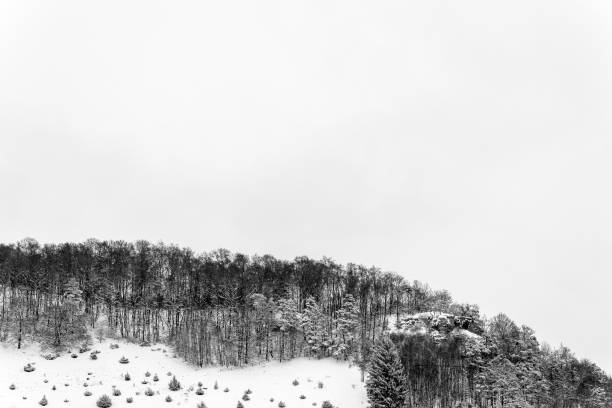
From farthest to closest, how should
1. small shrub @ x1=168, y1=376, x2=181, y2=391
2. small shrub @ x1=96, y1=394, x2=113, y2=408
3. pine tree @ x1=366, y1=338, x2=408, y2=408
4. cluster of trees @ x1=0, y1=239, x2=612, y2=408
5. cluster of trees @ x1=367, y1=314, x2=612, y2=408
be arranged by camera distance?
cluster of trees @ x1=0, y1=239, x2=612, y2=408 → small shrub @ x1=168, y1=376, x2=181, y2=391 → cluster of trees @ x1=367, y1=314, x2=612, y2=408 → pine tree @ x1=366, y1=338, x2=408, y2=408 → small shrub @ x1=96, y1=394, x2=113, y2=408

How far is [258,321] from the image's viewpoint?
189 ft

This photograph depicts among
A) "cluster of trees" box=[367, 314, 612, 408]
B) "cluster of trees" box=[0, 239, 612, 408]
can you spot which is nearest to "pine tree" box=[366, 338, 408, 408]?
"cluster of trees" box=[367, 314, 612, 408]

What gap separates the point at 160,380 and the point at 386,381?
72.8ft

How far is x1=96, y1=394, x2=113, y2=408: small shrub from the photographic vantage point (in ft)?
118

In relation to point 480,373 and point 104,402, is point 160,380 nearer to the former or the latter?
point 104,402

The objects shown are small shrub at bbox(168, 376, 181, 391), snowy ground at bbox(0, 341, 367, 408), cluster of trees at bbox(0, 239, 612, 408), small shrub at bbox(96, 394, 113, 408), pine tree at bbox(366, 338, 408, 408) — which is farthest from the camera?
cluster of trees at bbox(0, 239, 612, 408)

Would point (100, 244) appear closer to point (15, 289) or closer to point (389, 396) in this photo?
point (15, 289)

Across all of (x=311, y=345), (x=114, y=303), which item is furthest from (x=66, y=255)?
(x=311, y=345)

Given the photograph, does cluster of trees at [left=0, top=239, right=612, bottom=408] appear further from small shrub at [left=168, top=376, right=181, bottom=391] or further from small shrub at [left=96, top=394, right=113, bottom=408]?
small shrub at [left=96, top=394, right=113, bottom=408]

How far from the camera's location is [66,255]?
67.7 m

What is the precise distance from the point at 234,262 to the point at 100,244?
23.6m

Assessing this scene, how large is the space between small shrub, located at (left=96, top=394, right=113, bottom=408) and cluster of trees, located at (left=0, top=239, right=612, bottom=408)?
47.1 feet

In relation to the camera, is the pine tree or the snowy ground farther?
the snowy ground

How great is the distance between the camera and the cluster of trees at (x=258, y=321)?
49562mm
